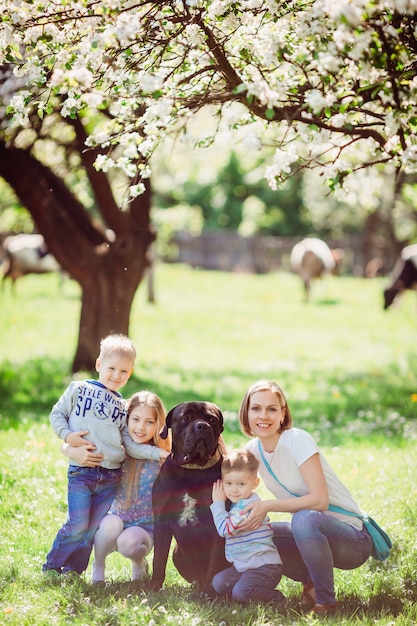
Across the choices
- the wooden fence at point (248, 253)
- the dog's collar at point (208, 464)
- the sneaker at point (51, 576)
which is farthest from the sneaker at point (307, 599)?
the wooden fence at point (248, 253)

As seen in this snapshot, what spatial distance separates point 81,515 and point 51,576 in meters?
0.41

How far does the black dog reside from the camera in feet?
14.8

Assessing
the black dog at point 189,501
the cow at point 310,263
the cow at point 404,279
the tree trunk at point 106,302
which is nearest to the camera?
the black dog at point 189,501

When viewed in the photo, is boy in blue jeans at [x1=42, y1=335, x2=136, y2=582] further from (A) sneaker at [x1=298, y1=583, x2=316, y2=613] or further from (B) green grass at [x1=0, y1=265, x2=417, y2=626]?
(A) sneaker at [x1=298, y1=583, x2=316, y2=613]

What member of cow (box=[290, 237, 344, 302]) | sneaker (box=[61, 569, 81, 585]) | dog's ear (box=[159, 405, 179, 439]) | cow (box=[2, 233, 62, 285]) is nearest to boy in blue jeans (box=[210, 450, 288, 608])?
dog's ear (box=[159, 405, 179, 439])

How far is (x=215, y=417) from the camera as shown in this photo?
4.64m

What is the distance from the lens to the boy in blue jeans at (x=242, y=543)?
4320 mm

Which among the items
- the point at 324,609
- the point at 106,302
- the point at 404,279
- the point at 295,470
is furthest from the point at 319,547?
the point at 404,279

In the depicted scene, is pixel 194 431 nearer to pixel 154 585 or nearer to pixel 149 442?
pixel 149 442

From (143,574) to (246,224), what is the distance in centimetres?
4412

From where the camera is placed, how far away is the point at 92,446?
4.70 m

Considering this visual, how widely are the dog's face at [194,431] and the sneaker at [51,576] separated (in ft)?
3.40

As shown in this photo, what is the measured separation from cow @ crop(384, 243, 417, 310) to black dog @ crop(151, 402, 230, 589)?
1960 centimetres

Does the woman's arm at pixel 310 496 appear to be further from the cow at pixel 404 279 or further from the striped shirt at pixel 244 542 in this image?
the cow at pixel 404 279
